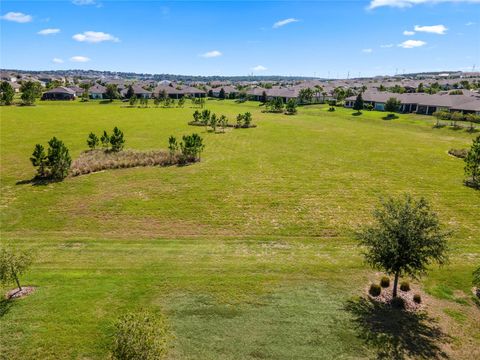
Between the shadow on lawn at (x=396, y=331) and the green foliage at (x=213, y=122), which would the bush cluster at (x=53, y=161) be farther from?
the green foliage at (x=213, y=122)

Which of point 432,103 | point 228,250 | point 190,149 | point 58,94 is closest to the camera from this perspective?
point 228,250

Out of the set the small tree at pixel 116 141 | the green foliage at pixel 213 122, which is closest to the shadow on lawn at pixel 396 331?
the small tree at pixel 116 141

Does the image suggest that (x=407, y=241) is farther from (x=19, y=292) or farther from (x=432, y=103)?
(x=432, y=103)

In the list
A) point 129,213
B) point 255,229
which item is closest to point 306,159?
point 255,229

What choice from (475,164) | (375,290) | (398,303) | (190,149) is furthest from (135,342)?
(475,164)

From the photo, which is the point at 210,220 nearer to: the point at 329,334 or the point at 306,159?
the point at 329,334

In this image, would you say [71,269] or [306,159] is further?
[306,159]

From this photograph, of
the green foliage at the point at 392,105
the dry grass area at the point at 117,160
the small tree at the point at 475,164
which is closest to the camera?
the small tree at the point at 475,164
